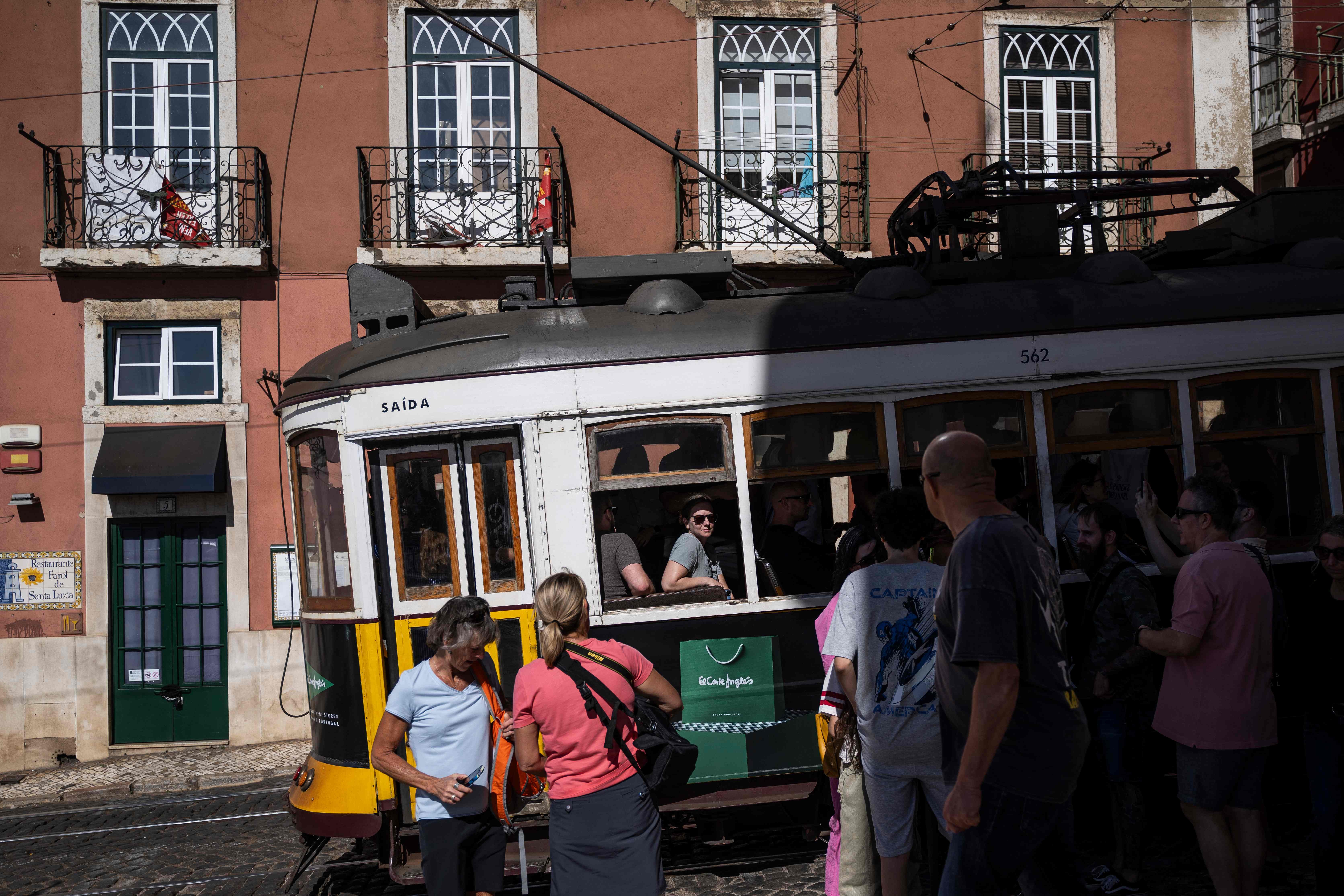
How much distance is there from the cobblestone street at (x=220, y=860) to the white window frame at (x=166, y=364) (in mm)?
4159

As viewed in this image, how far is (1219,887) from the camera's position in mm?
4742

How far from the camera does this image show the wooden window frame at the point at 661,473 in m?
5.86

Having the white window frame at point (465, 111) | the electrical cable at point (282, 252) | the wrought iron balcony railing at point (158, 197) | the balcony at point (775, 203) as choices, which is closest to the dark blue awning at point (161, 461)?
the electrical cable at point (282, 252)

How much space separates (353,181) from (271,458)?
3086 millimetres

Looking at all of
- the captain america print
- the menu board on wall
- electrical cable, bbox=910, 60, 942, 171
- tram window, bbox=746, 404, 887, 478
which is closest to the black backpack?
the captain america print

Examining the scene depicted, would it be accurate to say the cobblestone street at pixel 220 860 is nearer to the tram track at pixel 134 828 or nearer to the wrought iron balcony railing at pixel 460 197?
the tram track at pixel 134 828

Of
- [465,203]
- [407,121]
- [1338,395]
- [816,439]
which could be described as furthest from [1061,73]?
[816,439]

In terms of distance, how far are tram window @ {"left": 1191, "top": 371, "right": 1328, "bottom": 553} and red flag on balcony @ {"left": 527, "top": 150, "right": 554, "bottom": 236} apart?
750cm

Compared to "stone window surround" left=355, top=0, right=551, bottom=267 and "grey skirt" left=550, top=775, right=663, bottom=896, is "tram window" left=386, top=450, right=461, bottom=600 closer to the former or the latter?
"grey skirt" left=550, top=775, right=663, bottom=896

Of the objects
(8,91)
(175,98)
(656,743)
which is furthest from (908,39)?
(656,743)

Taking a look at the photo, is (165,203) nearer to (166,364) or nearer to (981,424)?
(166,364)

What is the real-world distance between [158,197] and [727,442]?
28.1 feet

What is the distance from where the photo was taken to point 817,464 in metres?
5.96

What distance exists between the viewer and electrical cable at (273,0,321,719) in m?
11.4
